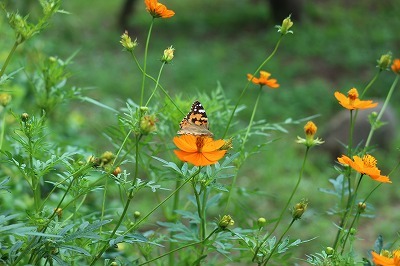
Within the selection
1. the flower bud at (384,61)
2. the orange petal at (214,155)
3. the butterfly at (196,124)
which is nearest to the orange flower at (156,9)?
the butterfly at (196,124)

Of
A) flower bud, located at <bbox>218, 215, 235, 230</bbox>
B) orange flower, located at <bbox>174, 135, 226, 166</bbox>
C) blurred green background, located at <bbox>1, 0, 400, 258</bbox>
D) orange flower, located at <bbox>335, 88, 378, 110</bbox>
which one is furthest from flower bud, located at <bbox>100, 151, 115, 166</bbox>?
blurred green background, located at <bbox>1, 0, 400, 258</bbox>

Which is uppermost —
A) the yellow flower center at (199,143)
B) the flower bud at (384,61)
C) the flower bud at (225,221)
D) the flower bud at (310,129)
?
the yellow flower center at (199,143)

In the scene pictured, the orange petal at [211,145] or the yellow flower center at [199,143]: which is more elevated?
the yellow flower center at [199,143]

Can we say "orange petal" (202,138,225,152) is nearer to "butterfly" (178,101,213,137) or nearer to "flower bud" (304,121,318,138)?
"butterfly" (178,101,213,137)

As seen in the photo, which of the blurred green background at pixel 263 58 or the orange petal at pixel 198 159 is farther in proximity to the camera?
the blurred green background at pixel 263 58

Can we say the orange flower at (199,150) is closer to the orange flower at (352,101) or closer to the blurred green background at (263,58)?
the orange flower at (352,101)

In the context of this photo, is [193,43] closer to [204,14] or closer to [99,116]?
[204,14]
